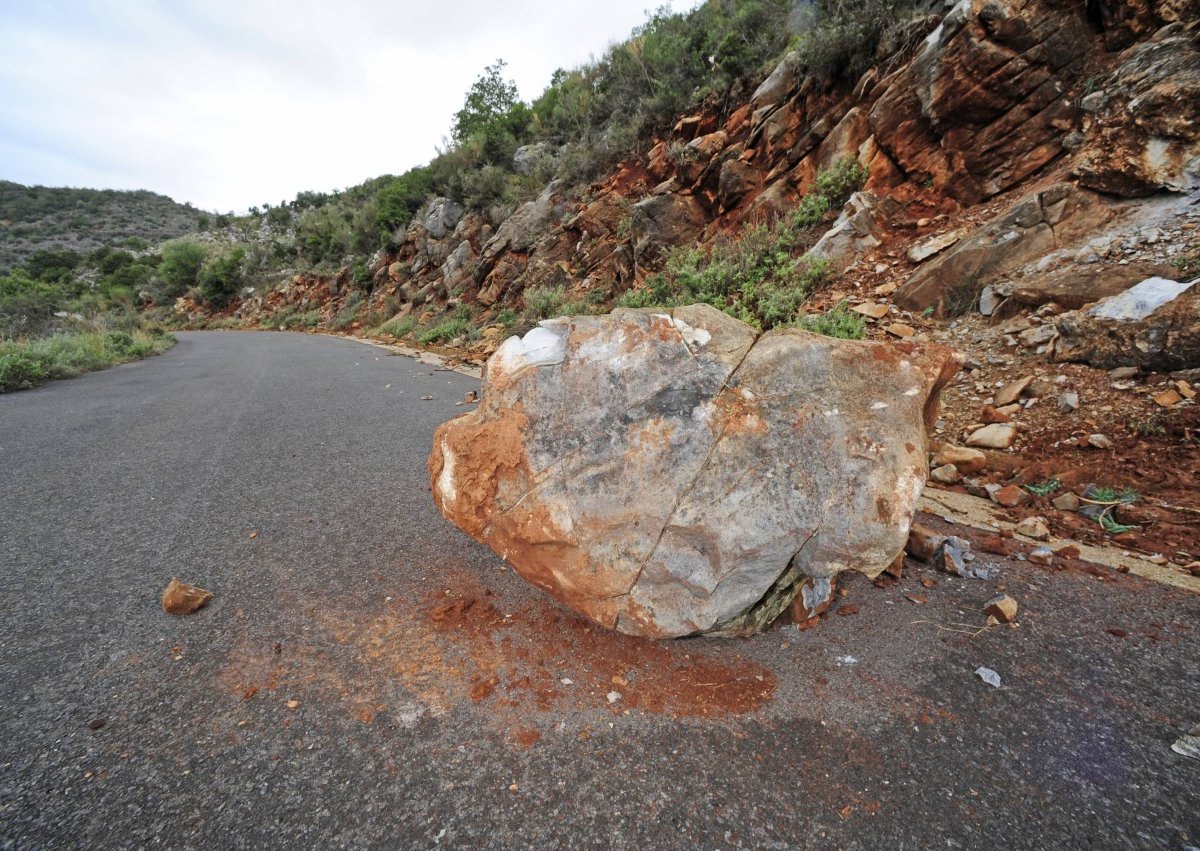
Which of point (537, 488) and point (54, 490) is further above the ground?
point (537, 488)

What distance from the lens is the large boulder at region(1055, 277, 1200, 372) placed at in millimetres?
3299

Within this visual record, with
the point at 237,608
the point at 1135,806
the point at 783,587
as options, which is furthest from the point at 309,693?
the point at 1135,806

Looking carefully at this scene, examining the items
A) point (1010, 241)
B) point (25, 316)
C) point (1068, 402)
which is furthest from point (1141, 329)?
point (25, 316)

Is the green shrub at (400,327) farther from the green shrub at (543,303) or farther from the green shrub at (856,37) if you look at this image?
the green shrub at (856,37)

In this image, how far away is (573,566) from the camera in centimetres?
197

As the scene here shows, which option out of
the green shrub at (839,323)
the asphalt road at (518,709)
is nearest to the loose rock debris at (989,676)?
the asphalt road at (518,709)

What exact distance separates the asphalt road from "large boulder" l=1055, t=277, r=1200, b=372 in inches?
89.4

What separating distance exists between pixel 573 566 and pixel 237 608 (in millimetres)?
1563

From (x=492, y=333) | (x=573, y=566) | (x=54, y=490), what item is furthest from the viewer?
(x=492, y=333)

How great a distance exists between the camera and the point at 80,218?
46.0m

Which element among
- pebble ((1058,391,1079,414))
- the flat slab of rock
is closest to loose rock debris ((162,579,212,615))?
the flat slab of rock

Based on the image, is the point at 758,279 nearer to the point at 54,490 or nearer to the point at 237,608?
the point at 237,608

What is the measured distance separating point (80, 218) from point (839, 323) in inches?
2745

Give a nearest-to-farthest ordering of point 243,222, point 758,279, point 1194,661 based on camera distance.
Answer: point 1194,661
point 758,279
point 243,222
